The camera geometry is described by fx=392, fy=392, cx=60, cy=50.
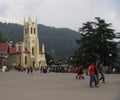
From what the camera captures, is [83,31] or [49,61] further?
[49,61]

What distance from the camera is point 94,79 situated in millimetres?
24734

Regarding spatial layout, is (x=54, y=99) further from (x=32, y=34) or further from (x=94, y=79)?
(x=32, y=34)

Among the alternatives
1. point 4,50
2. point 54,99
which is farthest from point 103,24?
point 54,99

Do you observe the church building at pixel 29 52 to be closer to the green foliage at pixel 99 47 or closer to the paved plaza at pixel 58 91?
the green foliage at pixel 99 47

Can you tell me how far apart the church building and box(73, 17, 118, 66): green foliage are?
253 feet

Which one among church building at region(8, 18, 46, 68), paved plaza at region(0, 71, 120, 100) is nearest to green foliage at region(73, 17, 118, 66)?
paved plaza at region(0, 71, 120, 100)

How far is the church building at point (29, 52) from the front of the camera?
144750mm

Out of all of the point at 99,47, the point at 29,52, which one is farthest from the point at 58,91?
the point at 29,52

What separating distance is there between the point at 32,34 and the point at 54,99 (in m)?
135

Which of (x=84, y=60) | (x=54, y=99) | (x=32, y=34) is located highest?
(x=32, y=34)

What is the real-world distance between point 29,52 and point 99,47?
8236 centimetres

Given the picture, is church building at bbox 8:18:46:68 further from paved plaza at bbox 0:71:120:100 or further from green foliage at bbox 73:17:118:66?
paved plaza at bbox 0:71:120:100

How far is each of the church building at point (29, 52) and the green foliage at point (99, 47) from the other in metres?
77.2

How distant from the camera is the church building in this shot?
145 metres
